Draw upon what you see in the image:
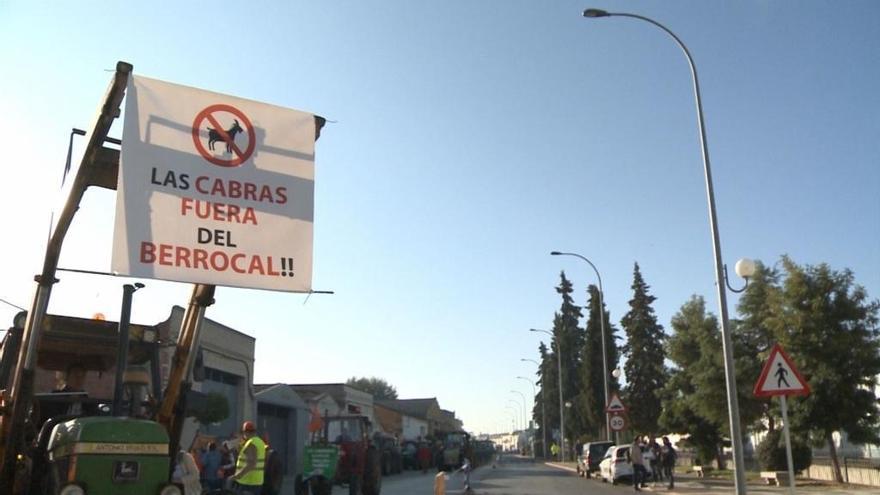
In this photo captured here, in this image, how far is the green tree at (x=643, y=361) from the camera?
56688mm

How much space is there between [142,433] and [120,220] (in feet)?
6.32

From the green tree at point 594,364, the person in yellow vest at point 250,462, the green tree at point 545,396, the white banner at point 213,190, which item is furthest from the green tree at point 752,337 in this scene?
the green tree at point 545,396

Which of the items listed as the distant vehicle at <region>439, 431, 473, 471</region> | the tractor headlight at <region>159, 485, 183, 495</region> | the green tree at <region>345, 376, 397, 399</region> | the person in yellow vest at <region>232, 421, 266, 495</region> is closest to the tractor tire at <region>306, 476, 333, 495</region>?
the person in yellow vest at <region>232, 421, 266, 495</region>

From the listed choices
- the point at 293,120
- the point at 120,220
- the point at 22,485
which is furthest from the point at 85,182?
the point at 22,485

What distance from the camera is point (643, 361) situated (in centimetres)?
5750

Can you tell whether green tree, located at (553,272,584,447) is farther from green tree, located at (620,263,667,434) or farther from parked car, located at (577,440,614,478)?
parked car, located at (577,440,614,478)

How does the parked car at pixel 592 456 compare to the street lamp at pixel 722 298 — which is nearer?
the street lamp at pixel 722 298

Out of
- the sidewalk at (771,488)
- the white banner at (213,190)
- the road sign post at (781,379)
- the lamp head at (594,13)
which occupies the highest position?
the lamp head at (594,13)

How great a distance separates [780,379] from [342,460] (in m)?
12.7

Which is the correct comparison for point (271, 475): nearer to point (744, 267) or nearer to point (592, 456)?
point (744, 267)

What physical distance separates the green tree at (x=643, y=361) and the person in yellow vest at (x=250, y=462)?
48.0m

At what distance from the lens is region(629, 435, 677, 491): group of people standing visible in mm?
24594

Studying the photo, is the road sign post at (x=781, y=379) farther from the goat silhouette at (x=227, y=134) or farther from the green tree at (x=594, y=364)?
the green tree at (x=594, y=364)

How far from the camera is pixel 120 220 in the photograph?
701 cm
